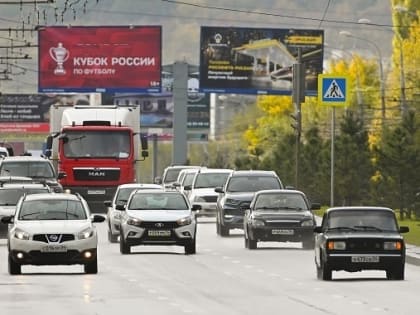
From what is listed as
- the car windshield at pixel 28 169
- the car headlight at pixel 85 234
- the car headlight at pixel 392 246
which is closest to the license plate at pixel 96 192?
the car windshield at pixel 28 169

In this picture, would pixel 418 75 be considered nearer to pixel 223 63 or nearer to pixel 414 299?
pixel 223 63

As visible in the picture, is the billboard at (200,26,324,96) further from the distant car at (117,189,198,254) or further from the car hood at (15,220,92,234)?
the car hood at (15,220,92,234)

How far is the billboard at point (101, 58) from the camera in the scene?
9562cm

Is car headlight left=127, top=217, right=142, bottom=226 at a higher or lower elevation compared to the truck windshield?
lower

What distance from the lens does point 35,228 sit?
3294 centimetres

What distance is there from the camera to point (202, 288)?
2928 cm

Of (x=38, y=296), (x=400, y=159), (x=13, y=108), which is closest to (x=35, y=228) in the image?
(x=38, y=296)

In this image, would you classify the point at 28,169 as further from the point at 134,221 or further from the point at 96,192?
the point at 134,221

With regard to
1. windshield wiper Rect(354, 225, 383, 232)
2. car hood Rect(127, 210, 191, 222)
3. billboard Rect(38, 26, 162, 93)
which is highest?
billboard Rect(38, 26, 162, 93)

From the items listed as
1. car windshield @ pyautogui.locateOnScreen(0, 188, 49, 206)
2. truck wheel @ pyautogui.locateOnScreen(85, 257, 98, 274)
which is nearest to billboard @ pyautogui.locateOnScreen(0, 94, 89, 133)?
car windshield @ pyautogui.locateOnScreen(0, 188, 49, 206)

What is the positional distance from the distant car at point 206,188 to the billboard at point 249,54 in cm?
3480

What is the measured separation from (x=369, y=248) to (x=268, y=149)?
306 ft

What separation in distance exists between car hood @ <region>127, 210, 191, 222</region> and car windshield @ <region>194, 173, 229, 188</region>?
60.9 feet

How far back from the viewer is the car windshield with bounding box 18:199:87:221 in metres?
34.0
